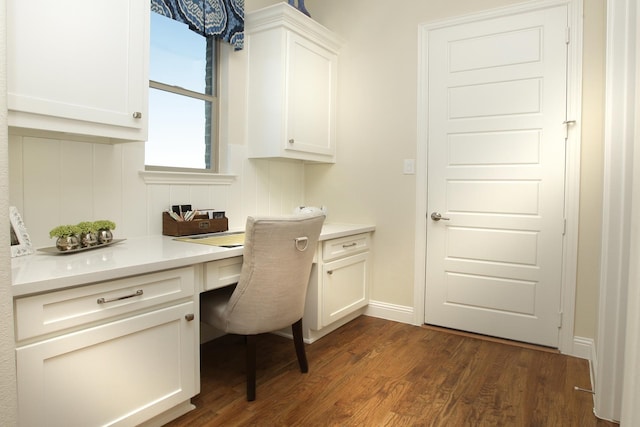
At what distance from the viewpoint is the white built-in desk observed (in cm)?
130

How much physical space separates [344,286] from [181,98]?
5.57 feet

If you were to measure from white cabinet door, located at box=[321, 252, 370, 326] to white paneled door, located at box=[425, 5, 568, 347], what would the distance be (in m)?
0.49

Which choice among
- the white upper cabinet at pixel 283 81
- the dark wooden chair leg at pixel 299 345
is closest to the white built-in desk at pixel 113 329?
the dark wooden chair leg at pixel 299 345

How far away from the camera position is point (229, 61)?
2.86m

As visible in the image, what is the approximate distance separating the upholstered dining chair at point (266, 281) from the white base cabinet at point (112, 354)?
23 cm

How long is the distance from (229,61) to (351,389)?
7.37ft

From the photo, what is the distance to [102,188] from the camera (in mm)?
2115

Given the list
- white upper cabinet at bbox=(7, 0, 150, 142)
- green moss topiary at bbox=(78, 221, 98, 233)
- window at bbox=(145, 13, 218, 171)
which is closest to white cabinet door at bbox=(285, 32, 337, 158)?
window at bbox=(145, 13, 218, 171)

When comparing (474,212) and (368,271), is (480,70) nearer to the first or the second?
(474,212)

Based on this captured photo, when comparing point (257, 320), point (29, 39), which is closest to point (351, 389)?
point (257, 320)

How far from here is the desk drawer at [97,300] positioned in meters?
1.28

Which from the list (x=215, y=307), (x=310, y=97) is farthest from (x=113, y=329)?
(x=310, y=97)

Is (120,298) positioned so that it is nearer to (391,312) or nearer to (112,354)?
(112,354)

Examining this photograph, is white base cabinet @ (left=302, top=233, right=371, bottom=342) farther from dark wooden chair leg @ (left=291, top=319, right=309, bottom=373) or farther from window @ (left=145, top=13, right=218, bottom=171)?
window @ (left=145, top=13, right=218, bottom=171)
